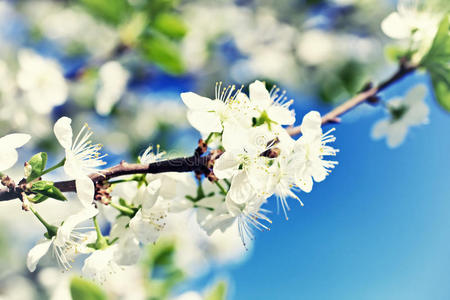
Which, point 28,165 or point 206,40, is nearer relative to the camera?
point 28,165

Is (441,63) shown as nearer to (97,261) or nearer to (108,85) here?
(97,261)

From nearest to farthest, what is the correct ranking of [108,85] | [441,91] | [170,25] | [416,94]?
1. [441,91]
2. [416,94]
3. [170,25]
4. [108,85]

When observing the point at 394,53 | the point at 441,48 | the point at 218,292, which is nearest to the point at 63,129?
the point at 218,292

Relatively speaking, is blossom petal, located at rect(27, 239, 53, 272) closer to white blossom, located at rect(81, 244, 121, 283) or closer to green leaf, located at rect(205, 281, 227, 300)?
white blossom, located at rect(81, 244, 121, 283)

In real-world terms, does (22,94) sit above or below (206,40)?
below

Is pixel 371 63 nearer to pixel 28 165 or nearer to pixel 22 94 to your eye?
pixel 22 94

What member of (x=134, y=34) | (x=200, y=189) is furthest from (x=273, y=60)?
(x=200, y=189)

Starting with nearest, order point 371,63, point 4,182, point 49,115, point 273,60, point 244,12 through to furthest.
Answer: point 4,182 < point 49,115 < point 371,63 < point 273,60 < point 244,12

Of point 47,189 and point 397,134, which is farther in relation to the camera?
point 397,134
